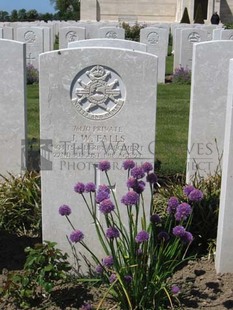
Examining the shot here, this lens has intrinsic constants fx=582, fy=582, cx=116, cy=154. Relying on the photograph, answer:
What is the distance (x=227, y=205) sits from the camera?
377cm

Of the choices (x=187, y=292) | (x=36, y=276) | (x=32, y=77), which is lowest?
(x=187, y=292)

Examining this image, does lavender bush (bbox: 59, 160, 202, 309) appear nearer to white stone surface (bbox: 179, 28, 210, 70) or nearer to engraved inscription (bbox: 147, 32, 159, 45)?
white stone surface (bbox: 179, 28, 210, 70)

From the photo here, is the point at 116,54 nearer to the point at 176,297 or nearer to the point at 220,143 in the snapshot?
the point at 176,297

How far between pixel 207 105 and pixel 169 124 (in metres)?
3.48

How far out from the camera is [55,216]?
398 centimetres

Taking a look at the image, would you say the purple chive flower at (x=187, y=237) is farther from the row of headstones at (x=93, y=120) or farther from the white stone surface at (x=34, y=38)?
the white stone surface at (x=34, y=38)

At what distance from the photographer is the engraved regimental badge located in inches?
147

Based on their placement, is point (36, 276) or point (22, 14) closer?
point (36, 276)

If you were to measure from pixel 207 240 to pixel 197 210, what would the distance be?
0.26 meters

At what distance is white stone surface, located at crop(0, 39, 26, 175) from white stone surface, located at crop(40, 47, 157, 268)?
132 cm

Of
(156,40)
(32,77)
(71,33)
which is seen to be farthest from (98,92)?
(71,33)

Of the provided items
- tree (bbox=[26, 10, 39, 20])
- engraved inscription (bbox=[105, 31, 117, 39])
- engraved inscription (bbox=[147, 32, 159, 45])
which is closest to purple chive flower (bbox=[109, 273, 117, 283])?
engraved inscription (bbox=[147, 32, 159, 45])

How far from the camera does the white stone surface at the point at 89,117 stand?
370 cm

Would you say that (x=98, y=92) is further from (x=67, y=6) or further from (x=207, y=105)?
(x=67, y=6)
